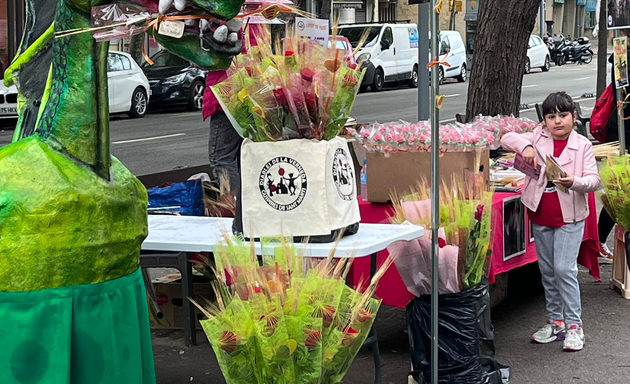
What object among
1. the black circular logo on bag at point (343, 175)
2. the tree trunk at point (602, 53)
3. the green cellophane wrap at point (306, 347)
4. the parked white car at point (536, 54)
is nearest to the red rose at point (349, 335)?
the green cellophane wrap at point (306, 347)

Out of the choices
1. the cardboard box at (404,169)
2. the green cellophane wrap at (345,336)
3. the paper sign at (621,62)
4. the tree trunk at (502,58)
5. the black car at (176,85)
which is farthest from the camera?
the black car at (176,85)

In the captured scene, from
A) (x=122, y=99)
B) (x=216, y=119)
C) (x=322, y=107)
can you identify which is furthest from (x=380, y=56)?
(x=322, y=107)

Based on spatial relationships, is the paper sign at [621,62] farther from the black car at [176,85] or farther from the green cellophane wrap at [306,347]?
the black car at [176,85]

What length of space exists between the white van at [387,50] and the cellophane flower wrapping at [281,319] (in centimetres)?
2278

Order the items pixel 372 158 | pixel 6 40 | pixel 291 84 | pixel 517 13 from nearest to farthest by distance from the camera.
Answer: pixel 291 84 → pixel 372 158 → pixel 517 13 → pixel 6 40

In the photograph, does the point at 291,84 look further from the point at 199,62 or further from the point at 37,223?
the point at 37,223

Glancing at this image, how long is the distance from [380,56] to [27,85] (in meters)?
24.3

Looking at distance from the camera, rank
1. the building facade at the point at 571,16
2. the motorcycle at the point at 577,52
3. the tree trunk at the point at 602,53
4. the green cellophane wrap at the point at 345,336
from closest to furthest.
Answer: the green cellophane wrap at the point at 345,336
the tree trunk at the point at 602,53
the motorcycle at the point at 577,52
the building facade at the point at 571,16

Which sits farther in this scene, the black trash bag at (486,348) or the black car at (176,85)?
the black car at (176,85)

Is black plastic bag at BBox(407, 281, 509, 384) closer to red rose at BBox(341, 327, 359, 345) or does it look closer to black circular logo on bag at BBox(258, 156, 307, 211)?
black circular logo on bag at BBox(258, 156, 307, 211)

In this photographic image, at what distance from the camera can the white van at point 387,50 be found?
26.5 meters

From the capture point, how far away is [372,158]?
17.9ft

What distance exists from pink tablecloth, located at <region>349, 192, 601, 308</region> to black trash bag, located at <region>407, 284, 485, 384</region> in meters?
0.39

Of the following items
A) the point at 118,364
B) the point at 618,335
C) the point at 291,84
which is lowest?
the point at 618,335
